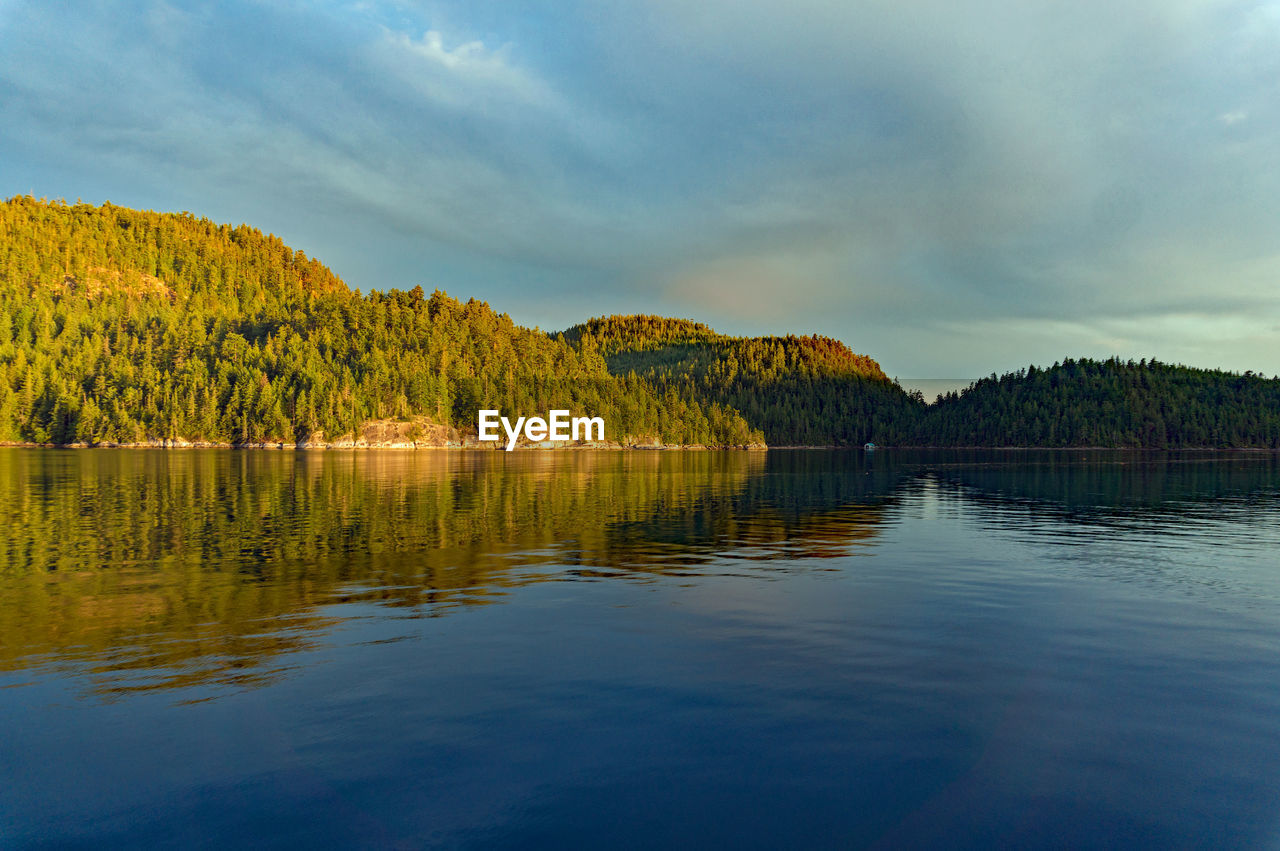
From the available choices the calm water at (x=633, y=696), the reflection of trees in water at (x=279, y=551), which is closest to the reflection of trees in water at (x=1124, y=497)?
the reflection of trees in water at (x=279, y=551)

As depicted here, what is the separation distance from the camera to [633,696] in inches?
630

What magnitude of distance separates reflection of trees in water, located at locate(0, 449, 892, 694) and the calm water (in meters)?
0.26

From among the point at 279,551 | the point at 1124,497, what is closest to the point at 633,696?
the point at 279,551

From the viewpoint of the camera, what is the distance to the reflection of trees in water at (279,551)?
19844 mm

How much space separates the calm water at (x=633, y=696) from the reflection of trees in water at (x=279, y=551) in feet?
0.84

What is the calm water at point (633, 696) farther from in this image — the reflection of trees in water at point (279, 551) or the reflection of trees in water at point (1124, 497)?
the reflection of trees in water at point (1124, 497)

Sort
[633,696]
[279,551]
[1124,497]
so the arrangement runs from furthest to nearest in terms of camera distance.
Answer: [1124,497]
[279,551]
[633,696]

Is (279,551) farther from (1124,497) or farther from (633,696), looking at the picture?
(1124,497)

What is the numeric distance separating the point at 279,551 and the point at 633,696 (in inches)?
1041

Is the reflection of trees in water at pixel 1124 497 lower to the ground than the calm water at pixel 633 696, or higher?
lower

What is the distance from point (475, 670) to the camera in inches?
696

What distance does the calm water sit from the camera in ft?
35.9

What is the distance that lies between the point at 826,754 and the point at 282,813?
9.24 metres

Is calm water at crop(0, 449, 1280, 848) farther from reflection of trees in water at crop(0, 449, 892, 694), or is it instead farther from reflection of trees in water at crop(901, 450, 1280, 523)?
reflection of trees in water at crop(901, 450, 1280, 523)
